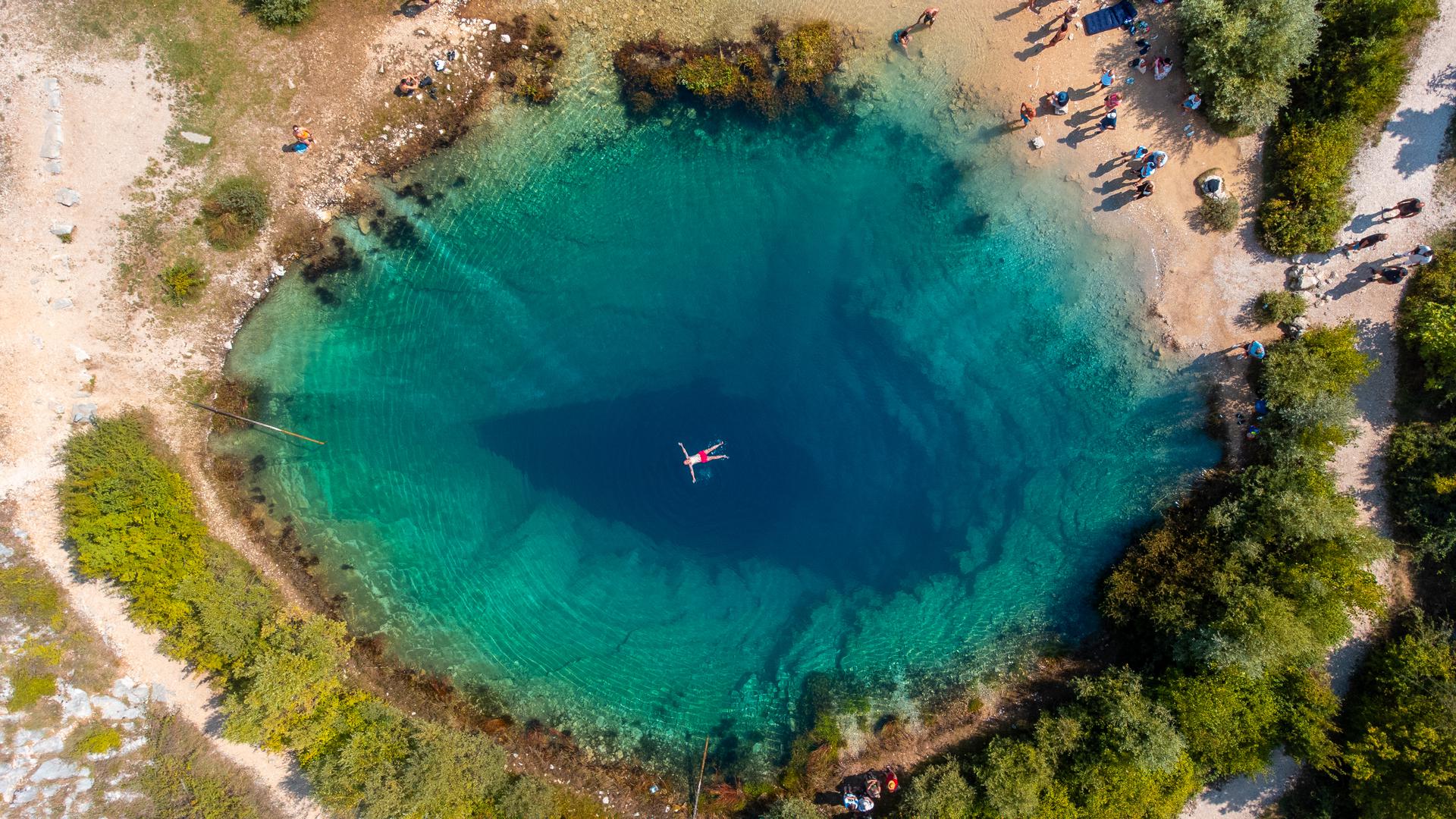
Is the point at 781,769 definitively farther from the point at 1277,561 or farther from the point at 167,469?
the point at 167,469

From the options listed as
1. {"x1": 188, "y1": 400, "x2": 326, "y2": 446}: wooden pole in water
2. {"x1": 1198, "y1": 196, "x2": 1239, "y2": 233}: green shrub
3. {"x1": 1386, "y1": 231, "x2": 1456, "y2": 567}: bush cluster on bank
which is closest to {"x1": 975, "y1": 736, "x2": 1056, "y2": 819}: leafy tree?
{"x1": 1386, "y1": 231, "x2": 1456, "y2": 567}: bush cluster on bank

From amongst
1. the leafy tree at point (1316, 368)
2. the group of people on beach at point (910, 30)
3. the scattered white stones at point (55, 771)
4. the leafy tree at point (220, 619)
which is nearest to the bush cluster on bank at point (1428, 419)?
the leafy tree at point (1316, 368)

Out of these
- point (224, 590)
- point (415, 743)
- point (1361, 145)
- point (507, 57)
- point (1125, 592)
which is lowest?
point (1125, 592)

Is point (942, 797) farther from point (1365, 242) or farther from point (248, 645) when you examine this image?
point (248, 645)

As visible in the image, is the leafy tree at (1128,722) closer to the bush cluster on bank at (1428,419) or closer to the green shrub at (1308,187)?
the bush cluster on bank at (1428,419)

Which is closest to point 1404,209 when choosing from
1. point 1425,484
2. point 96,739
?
point 1425,484

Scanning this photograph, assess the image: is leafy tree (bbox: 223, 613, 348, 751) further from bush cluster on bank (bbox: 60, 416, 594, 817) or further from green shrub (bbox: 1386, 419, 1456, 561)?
green shrub (bbox: 1386, 419, 1456, 561)

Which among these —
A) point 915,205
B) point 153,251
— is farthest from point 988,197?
point 153,251
